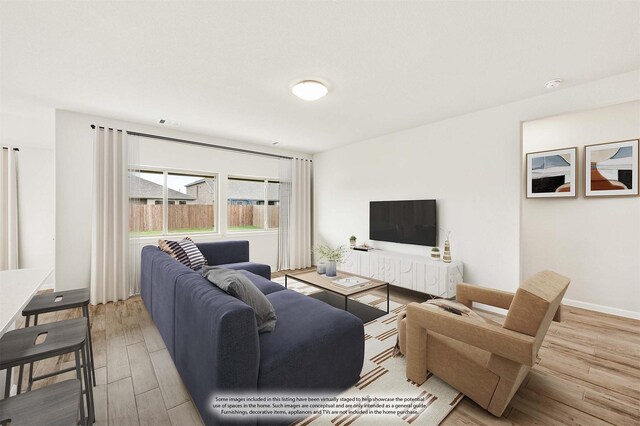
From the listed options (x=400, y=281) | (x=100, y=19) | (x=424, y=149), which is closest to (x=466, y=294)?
(x=400, y=281)

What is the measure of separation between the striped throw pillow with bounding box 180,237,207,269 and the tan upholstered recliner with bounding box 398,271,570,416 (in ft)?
9.00

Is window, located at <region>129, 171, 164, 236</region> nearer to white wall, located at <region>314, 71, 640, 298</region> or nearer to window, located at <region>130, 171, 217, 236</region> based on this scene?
window, located at <region>130, 171, 217, 236</region>

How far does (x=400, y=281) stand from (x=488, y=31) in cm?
303

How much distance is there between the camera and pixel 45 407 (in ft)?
3.20

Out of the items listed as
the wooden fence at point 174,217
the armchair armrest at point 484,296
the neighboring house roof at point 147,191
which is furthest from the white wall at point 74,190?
the armchair armrest at point 484,296

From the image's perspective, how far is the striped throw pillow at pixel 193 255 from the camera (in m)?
3.48

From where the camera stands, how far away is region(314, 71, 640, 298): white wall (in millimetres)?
2943

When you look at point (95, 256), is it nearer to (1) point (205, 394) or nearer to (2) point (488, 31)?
(1) point (205, 394)

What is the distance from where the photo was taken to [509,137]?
3.23 m

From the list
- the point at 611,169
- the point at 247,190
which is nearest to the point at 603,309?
the point at 611,169

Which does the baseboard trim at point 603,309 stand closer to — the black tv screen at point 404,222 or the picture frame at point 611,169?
Result: the picture frame at point 611,169

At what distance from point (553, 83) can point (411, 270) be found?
2.61m

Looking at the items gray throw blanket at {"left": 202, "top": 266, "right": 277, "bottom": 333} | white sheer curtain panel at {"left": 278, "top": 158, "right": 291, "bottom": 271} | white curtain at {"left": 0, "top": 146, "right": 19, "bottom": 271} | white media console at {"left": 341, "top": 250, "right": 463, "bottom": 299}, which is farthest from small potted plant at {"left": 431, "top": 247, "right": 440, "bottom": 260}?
white curtain at {"left": 0, "top": 146, "right": 19, "bottom": 271}

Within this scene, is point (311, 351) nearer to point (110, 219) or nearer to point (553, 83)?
point (553, 83)
